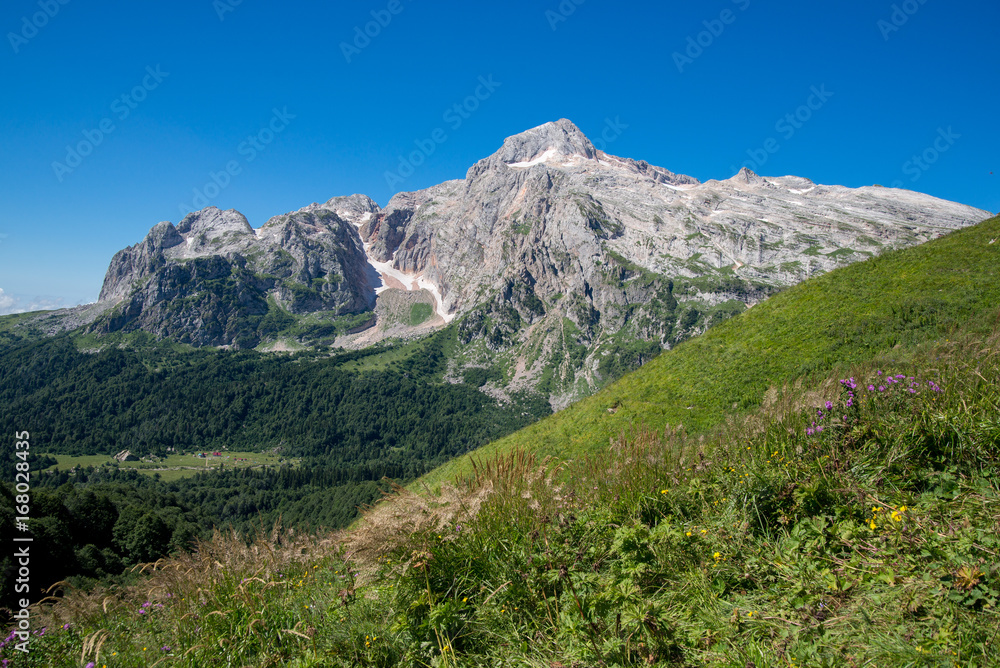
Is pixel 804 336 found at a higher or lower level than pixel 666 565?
higher

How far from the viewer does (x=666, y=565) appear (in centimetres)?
504

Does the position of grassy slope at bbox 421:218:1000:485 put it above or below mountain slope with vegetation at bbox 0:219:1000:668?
above

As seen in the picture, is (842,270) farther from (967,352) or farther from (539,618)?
(539,618)

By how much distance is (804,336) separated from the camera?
606 inches

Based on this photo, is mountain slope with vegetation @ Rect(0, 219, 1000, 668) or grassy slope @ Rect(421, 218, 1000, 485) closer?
mountain slope with vegetation @ Rect(0, 219, 1000, 668)

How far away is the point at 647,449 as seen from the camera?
6.86m

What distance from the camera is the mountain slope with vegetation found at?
12.7 ft

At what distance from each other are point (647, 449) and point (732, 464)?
4.31ft

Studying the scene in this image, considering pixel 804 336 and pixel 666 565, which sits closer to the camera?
pixel 666 565

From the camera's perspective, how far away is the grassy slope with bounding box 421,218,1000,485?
45.5ft

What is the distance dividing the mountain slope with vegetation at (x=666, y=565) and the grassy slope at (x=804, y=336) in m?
6.51

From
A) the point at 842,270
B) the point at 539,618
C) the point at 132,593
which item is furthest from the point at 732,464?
the point at 842,270

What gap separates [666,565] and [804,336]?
13.7 meters

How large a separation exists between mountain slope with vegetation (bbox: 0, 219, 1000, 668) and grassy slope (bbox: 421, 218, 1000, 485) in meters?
6.51
